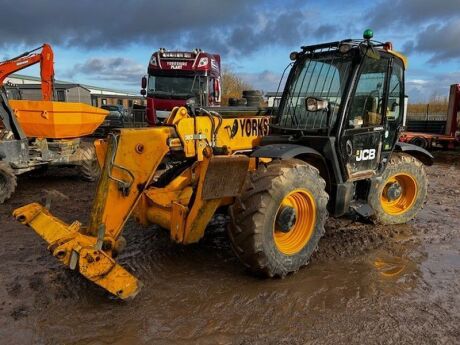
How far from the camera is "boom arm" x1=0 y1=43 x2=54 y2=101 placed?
31.3ft

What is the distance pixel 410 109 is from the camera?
28328mm

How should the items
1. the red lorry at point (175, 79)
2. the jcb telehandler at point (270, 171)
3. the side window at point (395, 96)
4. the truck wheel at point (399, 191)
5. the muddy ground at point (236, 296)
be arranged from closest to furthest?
1. the muddy ground at point (236, 296)
2. the jcb telehandler at point (270, 171)
3. the side window at point (395, 96)
4. the truck wheel at point (399, 191)
5. the red lorry at point (175, 79)

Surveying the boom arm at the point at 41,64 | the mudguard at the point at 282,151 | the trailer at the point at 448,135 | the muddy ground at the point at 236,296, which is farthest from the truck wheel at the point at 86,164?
the trailer at the point at 448,135

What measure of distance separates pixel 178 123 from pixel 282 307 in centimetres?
208

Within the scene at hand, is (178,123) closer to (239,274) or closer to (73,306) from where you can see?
(239,274)

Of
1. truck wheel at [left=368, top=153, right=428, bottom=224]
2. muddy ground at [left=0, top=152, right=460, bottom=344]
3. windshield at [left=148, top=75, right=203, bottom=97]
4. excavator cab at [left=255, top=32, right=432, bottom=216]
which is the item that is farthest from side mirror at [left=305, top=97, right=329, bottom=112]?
windshield at [left=148, top=75, right=203, bottom=97]

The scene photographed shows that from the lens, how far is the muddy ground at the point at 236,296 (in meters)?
3.41

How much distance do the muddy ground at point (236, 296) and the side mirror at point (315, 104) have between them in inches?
66.9

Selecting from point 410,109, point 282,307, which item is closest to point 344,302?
point 282,307

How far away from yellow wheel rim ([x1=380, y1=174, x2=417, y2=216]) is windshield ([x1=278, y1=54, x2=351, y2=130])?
1737 millimetres

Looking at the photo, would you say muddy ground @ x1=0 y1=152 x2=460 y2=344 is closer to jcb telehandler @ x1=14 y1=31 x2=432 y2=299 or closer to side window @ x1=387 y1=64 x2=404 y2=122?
jcb telehandler @ x1=14 y1=31 x2=432 y2=299

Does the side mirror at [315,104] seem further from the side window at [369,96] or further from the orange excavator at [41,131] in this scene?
the orange excavator at [41,131]

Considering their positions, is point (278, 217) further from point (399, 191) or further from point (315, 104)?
point (399, 191)

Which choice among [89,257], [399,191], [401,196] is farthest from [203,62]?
[89,257]
